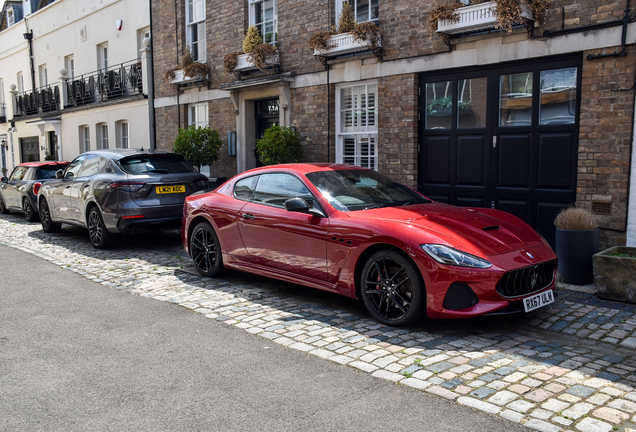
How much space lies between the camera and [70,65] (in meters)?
24.8

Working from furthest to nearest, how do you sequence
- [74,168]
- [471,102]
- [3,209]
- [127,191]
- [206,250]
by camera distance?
[3,209] → [74,168] → [471,102] → [127,191] → [206,250]

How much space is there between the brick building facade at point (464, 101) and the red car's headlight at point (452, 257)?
13.4 ft

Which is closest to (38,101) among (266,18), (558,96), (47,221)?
(47,221)

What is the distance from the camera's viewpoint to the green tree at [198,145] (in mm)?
14305

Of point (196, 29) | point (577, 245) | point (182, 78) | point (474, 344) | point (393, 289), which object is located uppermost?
point (196, 29)

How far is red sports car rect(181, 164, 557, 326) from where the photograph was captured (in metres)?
4.98

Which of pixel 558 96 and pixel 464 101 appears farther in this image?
pixel 464 101

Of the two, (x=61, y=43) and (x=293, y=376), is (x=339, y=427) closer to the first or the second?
(x=293, y=376)

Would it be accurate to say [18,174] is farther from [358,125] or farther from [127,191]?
[358,125]

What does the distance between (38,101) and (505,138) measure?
2462 centimetres

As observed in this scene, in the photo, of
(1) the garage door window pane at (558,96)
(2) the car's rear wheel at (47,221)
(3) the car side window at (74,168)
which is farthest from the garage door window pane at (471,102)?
(2) the car's rear wheel at (47,221)

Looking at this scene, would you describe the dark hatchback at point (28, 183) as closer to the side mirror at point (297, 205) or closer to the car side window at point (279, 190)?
the car side window at point (279, 190)

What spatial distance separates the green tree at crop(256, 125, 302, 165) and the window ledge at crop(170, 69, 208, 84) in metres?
4.28

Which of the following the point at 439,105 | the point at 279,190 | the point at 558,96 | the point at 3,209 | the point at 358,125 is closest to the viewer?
the point at 279,190
